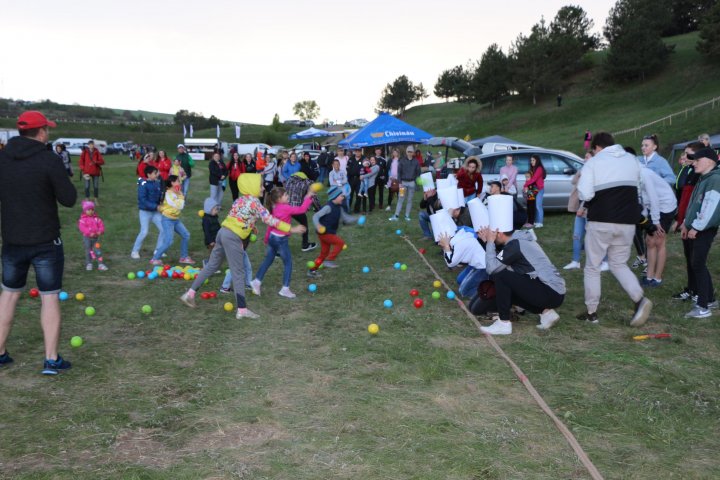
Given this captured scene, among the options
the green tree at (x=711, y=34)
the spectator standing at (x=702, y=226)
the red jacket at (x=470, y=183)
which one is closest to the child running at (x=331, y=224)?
the red jacket at (x=470, y=183)

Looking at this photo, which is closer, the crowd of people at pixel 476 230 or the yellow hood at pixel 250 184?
the crowd of people at pixel 476 230

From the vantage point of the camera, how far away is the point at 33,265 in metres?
4.27

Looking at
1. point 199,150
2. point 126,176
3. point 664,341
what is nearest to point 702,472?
point 664,341

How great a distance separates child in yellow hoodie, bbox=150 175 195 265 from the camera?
864 centimetres

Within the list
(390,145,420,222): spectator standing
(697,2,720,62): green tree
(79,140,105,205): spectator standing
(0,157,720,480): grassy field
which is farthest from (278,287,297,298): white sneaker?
(697,2,720,62): green tree

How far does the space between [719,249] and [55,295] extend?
10417 millimetres

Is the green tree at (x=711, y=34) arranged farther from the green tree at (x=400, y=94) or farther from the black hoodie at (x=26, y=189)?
the black hoodie at (x=26, y=189)

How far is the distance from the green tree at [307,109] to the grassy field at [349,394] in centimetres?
12476

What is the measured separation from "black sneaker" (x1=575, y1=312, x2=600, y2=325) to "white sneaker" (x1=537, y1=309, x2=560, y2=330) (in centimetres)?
47

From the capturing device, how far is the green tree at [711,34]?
44250mm

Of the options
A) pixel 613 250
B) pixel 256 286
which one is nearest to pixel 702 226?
pixel 613 250

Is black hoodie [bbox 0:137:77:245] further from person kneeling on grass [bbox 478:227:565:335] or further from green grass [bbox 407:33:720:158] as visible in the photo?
green grass [bbox 407:33:720:158]

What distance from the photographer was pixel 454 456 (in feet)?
10.9

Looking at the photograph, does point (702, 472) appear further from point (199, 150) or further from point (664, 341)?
point (199, 150)
